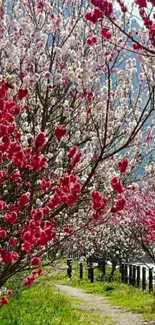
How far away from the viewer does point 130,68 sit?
7176 mm

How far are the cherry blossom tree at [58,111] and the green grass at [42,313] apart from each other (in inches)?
218

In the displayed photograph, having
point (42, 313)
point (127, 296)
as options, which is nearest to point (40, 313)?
point (42, 313)

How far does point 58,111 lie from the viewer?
25.0ft

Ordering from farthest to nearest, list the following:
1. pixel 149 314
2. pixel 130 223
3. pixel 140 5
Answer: pixel 130 223 → pixel 149 314 → pixel 140 5

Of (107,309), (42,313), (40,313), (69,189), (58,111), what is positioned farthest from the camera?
(107,309)

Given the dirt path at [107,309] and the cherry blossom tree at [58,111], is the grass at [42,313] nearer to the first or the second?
the dirt path at [107,309]

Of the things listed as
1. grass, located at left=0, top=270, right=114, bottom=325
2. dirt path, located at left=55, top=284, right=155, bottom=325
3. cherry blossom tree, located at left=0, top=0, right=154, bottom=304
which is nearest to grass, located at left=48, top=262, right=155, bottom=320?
dirt path, located at left=55, top=284, right=155, bottom=325

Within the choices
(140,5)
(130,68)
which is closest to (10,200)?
(130,68)

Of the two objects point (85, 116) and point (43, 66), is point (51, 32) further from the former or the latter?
point (85, 116)

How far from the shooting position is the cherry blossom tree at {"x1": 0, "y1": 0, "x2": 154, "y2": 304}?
5617mm

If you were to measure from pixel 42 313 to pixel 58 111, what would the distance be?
8.54 metres

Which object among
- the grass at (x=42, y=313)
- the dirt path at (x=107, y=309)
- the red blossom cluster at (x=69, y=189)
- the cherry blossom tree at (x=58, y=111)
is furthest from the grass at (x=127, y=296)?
the red blossom cluster at (x=69, y=189)

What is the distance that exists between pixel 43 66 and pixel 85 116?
789 mm

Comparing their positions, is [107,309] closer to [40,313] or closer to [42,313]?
[42,313]
